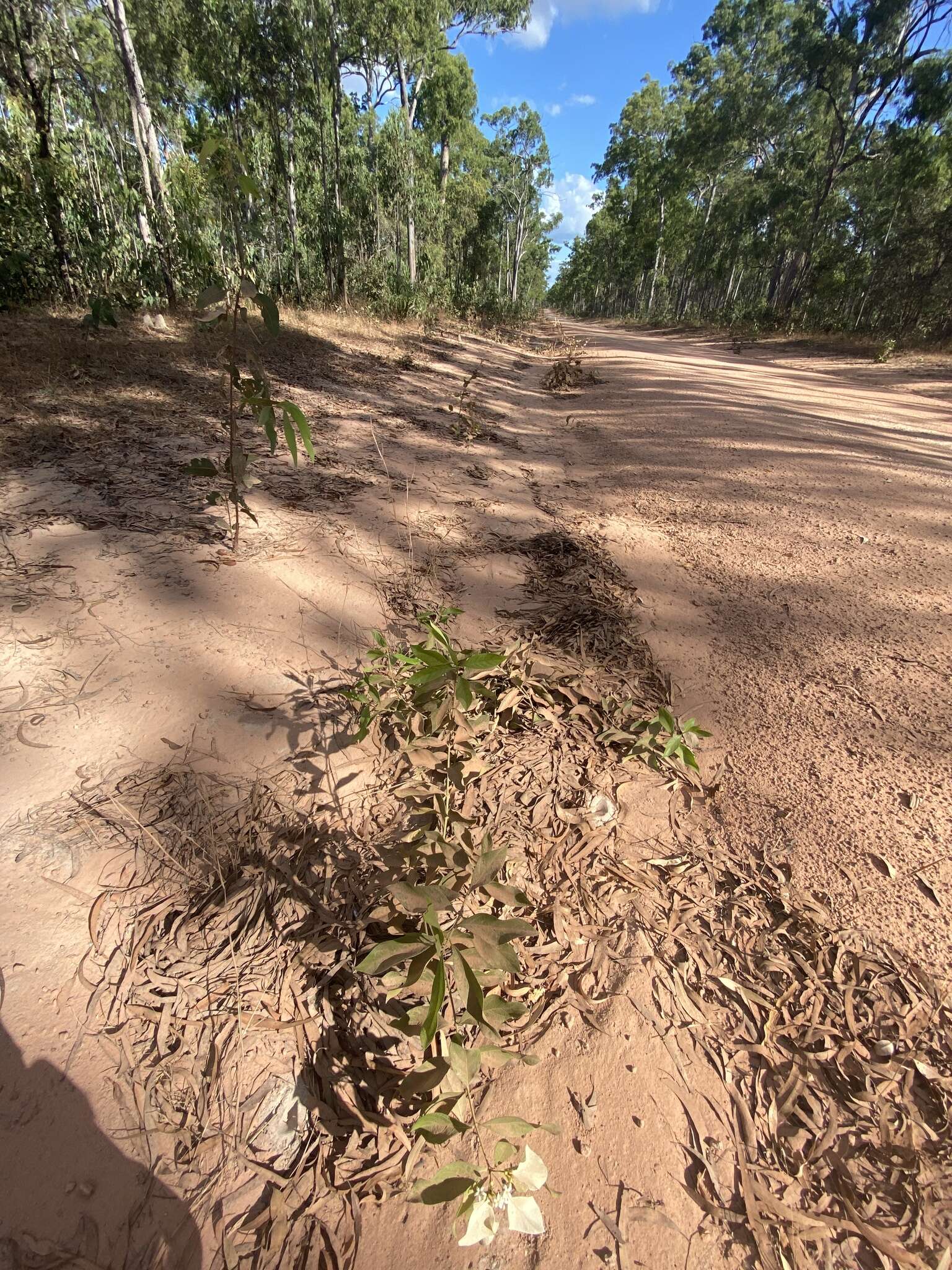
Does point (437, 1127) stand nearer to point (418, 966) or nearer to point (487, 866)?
point (418, 966)

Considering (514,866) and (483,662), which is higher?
(483,662)

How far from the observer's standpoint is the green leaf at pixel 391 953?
3.43 ft

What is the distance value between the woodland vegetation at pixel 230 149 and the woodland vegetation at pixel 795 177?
11.3 m

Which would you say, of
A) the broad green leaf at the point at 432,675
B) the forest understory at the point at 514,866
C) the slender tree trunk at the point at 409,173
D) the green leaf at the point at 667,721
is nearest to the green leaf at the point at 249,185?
the forest understory at the point at 514,866

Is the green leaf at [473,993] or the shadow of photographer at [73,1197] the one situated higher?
the green leaf at [473,993]

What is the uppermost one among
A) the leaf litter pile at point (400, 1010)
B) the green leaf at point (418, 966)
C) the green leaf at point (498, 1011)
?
the green leaf at point (418, 966)

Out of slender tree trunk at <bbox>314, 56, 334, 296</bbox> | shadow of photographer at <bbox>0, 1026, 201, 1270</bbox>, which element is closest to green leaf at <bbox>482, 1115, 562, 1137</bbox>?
shadow of photographer at <bbox>0, 1026, 201, 1270</bbox>

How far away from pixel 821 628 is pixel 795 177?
31567mm

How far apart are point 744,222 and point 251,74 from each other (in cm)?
2535

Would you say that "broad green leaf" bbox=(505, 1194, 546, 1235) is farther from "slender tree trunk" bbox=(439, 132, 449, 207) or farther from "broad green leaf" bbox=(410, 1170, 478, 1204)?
"slender tree trunk" bbox=(439, 132, 449, 207)

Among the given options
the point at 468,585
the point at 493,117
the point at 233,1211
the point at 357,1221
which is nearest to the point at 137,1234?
the point at 233,1211

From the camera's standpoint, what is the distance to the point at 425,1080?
39.7 inches

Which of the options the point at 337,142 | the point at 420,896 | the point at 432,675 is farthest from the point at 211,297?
the point at 337,142

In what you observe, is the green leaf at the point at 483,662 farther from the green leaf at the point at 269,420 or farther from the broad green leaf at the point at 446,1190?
the green leaf at the point at 269,420
